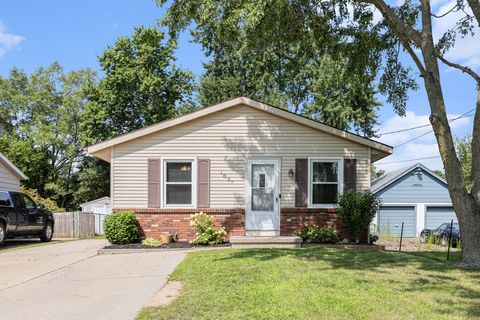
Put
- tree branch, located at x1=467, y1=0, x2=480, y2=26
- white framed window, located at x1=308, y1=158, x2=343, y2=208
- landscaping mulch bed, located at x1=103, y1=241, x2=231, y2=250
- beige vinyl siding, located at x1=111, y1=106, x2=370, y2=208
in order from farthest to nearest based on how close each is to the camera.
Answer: white framed window, located at x1=308, y1=158, x2=343, y2=208 < beige vinyl siding, located at x1=111, y1=106, x2=370, y2=208 < landscaping mulch bed, located at x1=103, y1=241, x2=231, y2=250 < tree branch, located at x1=467, y1=0, x2=480, y2=26

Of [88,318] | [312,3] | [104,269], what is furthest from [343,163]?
[88,318]

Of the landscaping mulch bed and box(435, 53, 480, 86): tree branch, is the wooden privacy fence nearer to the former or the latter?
the landscaping mulch bed

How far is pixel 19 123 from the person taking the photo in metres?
42.5

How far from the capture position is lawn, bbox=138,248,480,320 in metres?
5.32

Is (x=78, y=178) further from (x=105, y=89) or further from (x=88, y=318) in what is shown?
(x=88, y=318)

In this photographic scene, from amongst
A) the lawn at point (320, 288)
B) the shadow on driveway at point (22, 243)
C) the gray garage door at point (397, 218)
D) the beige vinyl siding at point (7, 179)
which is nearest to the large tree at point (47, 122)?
the beige vinyl siding at point (7, 179)

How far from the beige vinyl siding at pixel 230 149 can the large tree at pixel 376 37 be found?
7.15ft

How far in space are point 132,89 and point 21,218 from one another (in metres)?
18.3

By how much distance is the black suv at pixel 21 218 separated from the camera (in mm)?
14521

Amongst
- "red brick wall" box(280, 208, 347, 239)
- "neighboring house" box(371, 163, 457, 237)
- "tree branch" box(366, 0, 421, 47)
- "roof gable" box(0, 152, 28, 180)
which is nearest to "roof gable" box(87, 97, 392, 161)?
"red brick wall" box(280, 208, 347, 239)

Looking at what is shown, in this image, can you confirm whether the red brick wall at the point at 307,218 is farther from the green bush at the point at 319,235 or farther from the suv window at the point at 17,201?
the suv window at the point at 17,201

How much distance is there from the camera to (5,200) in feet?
48.7

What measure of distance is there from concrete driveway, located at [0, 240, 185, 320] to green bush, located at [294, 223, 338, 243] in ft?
12.6

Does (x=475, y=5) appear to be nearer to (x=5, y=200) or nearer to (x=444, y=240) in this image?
(x=444, y=240)
